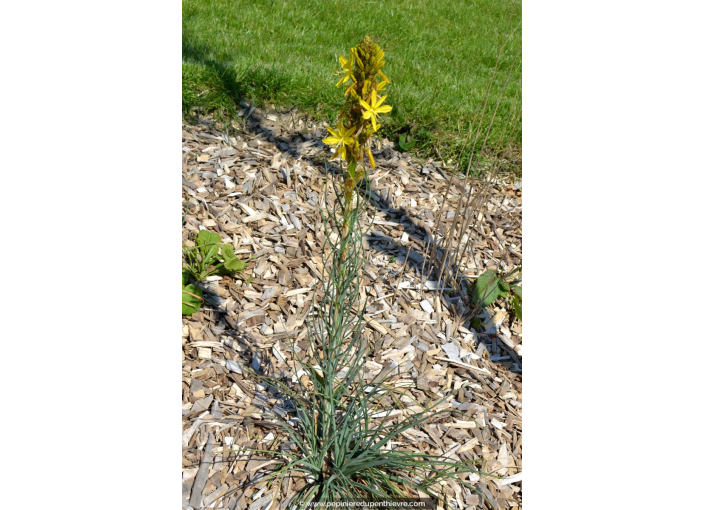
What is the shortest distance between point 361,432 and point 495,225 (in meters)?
1.98

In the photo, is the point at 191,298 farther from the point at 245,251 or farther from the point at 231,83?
the point at 231,83

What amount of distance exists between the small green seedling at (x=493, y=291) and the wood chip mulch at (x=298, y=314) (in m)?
0.12

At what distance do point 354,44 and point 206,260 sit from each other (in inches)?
118

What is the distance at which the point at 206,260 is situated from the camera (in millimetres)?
2734

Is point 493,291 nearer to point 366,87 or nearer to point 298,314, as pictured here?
point 298,314

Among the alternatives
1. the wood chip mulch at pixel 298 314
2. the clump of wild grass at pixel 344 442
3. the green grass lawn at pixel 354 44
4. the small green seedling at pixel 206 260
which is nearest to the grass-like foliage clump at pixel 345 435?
the clump of wild grass at pixel 344 442

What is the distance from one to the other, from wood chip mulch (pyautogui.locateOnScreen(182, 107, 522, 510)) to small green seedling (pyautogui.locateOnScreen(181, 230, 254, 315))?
88mm

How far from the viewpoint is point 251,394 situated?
2.36 metres

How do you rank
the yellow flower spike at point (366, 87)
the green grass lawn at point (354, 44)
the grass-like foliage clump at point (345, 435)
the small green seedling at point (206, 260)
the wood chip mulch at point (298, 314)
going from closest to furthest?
the yellow flower spike at point (366, 87) → the grass-like foliage clump at point (345, 435) → the wood chip mulch at point (298, 314) → the small green seedling at point (206, 260) → the green grass lawn at point (354, 44)

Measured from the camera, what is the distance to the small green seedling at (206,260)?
8.91ft

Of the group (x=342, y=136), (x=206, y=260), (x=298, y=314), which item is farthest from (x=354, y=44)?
(x=342, y=136)

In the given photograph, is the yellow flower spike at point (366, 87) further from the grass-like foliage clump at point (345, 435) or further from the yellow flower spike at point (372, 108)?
the grass-like foliage clump at point (345, 435)

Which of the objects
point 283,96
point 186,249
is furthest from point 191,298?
point 283,96

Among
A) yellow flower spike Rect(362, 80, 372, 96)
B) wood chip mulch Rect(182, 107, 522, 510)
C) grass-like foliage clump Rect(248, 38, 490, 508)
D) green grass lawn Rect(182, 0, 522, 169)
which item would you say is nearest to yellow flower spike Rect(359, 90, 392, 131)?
yellow flower spike Rect(362, 80, 372, 96)
